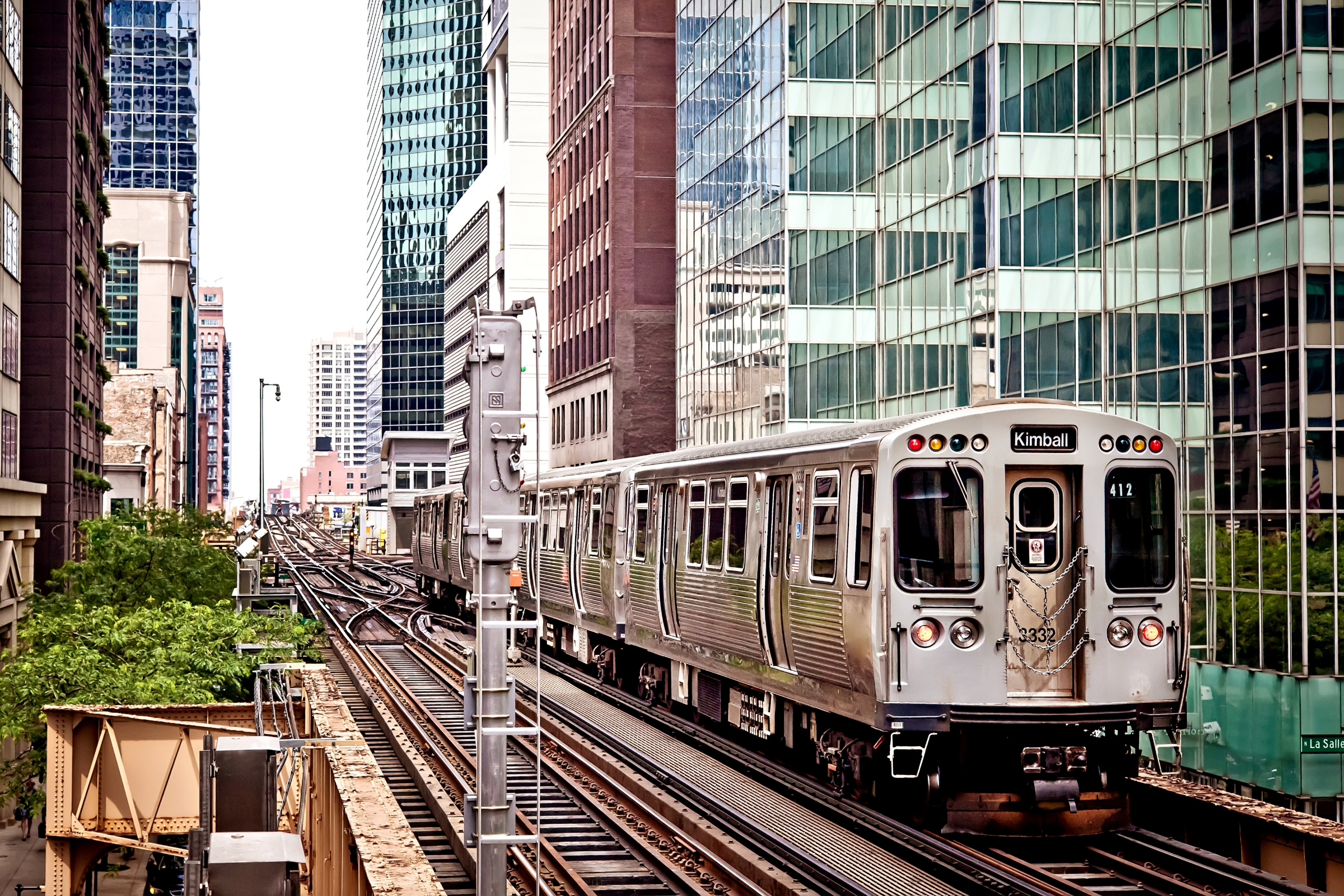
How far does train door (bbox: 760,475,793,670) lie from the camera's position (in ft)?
56.4

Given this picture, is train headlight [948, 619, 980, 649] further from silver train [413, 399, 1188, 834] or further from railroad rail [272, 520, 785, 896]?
railroad rail [272, 520, 785, 896]

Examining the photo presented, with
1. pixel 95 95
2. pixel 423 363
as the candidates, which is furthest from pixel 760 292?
pixel 423 363

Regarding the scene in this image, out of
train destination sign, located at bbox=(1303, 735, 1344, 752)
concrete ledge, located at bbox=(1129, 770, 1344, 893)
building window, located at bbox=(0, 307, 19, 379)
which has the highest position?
building window, located at bbox=(0, 307, 19, 379)

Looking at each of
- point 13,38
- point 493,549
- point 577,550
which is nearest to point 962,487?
point 493,549

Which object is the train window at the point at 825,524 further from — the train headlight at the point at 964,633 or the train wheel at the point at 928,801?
the train wheel at the point at 928,801

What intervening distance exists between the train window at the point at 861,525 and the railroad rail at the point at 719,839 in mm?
2311

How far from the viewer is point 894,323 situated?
42469 mm

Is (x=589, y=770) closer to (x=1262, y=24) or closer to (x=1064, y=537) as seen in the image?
(x=1064, y=537)

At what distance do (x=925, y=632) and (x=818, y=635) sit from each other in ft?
6.54

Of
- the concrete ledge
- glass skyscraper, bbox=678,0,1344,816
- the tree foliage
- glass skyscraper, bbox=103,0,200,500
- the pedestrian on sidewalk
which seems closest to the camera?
the concrete ledge

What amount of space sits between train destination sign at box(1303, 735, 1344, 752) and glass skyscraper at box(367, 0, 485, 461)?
137 m

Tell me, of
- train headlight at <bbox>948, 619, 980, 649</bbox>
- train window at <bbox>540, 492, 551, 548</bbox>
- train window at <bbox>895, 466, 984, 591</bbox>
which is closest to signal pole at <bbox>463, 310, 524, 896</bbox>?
train window at <bbox>895, 466, 984, 591</bbox>

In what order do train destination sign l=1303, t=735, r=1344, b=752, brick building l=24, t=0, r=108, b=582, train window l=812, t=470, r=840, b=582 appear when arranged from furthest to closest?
brick building l=24, t=0, r=108, b=582
train destination sign l=1303, t=735, r=1344, b=752
train window l=812, t=470, r=840, b=582

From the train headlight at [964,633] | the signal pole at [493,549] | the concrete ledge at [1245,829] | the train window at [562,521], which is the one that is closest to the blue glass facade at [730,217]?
the train window at [562,521]
